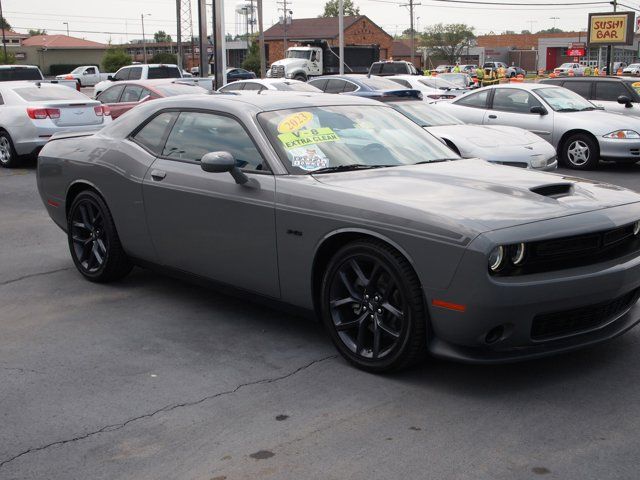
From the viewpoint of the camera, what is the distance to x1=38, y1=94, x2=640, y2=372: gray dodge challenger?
407 centimetres

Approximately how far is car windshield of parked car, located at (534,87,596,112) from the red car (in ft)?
21.9

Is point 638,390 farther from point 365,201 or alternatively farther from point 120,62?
point 120,62

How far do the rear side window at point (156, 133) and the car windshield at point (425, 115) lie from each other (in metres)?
6.48

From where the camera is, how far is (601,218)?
4.31m

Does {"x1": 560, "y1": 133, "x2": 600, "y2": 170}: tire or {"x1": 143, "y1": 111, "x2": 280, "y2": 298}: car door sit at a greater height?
{"x1": 143, "y1": 111, "x2": 280, "y2": 298}: car door

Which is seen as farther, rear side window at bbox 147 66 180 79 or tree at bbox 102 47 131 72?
tree at bbox 102 47 131 72

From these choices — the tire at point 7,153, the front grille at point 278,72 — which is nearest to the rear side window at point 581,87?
the tire at point 7,153

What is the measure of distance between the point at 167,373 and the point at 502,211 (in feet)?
6.67

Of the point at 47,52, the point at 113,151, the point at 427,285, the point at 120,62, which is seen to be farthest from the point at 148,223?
the point at 47,52

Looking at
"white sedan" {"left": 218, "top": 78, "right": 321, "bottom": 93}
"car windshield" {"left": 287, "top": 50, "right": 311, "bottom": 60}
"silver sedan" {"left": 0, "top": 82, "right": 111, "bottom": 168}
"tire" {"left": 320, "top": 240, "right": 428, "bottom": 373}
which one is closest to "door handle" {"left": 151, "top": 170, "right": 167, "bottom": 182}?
"tire" {"left": 320, "top": 240, "right": 428, "bottom": 373}

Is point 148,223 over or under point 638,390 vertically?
over

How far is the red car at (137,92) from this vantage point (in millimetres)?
16875

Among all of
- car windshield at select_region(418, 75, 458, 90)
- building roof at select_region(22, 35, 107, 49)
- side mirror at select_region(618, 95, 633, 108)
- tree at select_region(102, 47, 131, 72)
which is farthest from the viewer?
building roof at select_region(22, 35, 107, 49)

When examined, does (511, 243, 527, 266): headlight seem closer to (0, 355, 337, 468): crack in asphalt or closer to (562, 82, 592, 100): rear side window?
(0, 355, 337, 468): crack in asphalt
